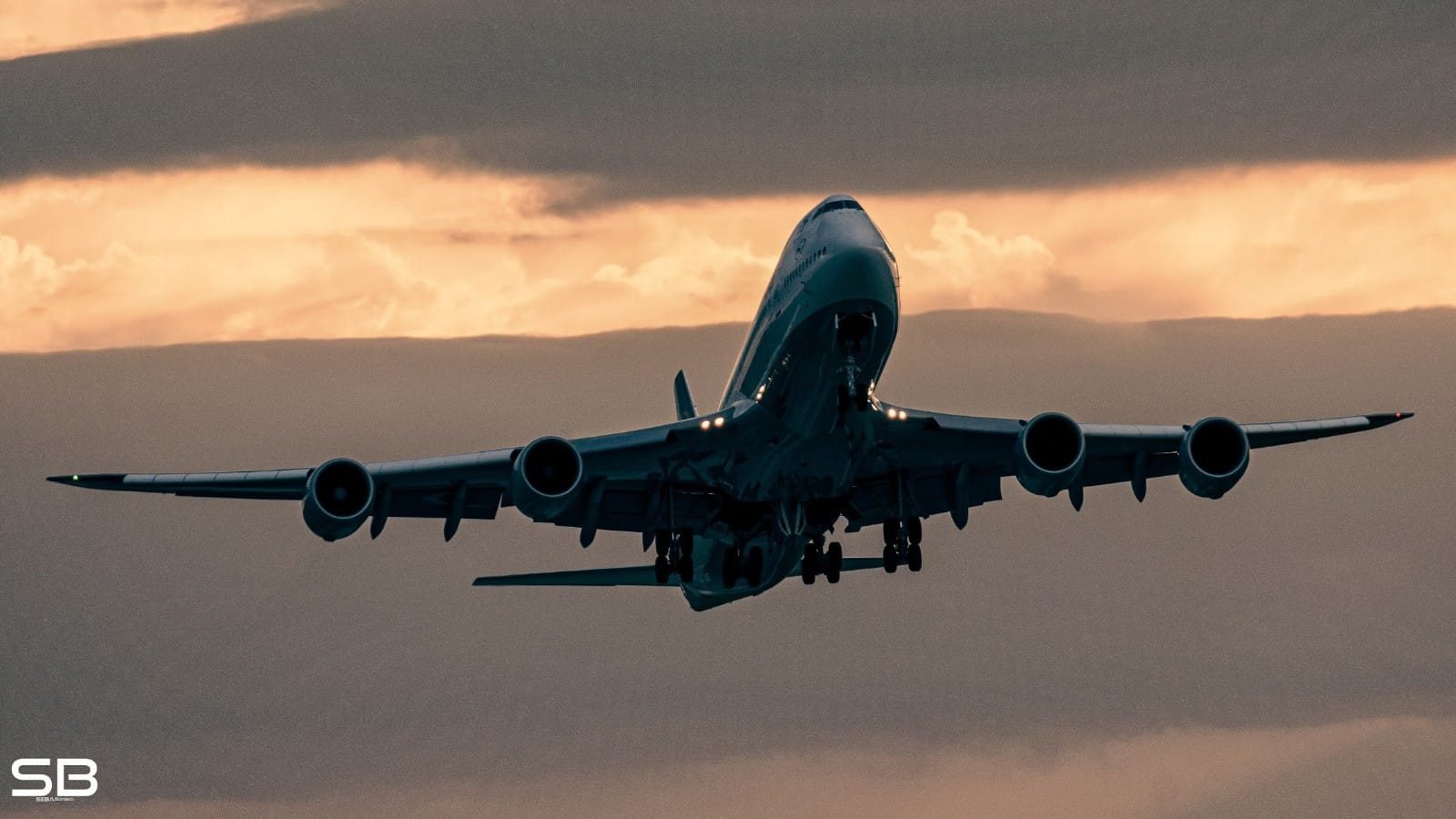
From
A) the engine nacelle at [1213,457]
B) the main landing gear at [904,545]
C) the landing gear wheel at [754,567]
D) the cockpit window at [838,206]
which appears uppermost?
the cockpit window at [838,206]

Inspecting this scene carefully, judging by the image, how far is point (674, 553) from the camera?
6025 cm

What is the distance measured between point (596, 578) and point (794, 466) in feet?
38.8

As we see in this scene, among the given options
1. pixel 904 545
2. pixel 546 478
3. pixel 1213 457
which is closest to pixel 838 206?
pixel 546 478

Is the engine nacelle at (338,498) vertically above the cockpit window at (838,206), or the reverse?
the cockpit window at (838,206)

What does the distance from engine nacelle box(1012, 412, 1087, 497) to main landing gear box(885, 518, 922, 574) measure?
498cm

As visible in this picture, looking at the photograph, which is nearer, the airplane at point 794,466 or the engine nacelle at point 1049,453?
the airplane at point 794,466

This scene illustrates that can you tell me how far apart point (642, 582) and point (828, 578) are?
652 centimetres

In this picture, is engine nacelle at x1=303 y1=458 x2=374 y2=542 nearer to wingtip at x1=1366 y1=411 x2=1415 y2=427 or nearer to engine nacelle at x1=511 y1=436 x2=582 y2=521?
engine nacelle at x1=511 y1=436 x2=582 y2=521

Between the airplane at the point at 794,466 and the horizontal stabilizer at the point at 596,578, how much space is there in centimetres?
13

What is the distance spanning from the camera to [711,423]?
54312mm

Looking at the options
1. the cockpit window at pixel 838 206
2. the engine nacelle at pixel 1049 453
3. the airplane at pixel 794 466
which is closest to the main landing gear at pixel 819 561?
the airplane at pixel 794 466

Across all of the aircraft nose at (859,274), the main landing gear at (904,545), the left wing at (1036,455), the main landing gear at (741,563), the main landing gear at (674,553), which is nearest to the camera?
the aircraft nose at (859,274)

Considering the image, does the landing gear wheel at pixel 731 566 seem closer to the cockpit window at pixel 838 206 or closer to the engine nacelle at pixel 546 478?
the engine nacelle at pixel 546 478

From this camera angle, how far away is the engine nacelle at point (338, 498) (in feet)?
174
